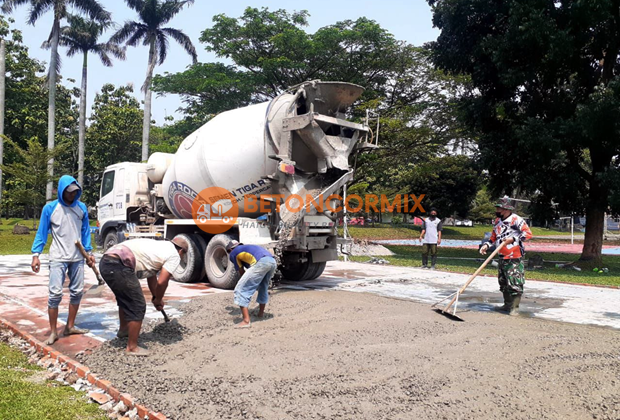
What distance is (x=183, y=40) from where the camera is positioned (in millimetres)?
29141

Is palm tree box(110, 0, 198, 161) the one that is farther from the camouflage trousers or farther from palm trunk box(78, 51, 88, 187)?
the camouflage trousers

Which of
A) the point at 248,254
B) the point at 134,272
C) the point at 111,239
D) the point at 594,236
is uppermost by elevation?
the point at 594,236

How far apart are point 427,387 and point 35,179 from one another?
22999 millimetres

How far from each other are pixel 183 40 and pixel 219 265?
2293 cm

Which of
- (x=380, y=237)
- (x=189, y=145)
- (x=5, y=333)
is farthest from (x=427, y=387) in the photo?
(x=380, y=237)

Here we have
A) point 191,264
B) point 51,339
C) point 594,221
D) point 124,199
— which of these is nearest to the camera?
point 51,339

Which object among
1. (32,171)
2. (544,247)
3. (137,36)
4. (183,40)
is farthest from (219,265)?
(137,36)

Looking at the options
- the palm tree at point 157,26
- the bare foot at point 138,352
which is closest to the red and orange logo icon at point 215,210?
the bare foot at point 138,352

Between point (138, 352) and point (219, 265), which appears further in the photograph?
point (219, 265)

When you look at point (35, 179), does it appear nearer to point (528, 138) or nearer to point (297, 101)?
point (297, 101)

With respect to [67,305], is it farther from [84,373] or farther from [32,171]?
[32,171]

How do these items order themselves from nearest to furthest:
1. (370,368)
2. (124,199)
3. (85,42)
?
(370,368) → (124,199) → (85,42)

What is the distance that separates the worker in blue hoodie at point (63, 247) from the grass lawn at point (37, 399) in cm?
101

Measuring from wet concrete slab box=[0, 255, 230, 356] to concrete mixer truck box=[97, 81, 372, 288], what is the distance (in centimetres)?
117
